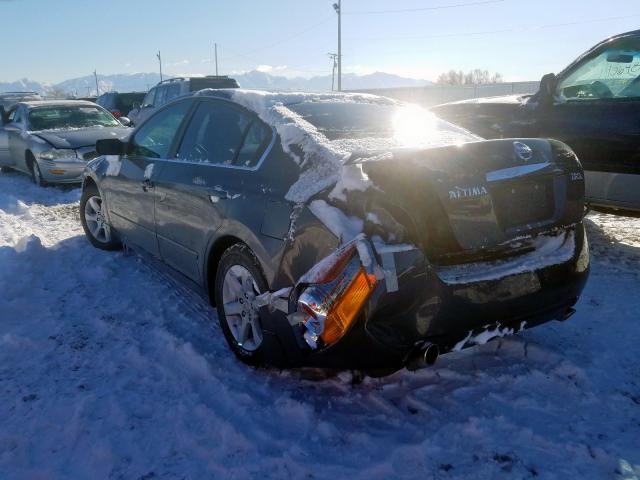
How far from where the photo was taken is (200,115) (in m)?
3.69

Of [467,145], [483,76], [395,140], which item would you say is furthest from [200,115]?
[483,76]

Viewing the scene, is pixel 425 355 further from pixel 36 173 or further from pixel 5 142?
pixel 5 142

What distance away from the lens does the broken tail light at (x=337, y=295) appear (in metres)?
2.13

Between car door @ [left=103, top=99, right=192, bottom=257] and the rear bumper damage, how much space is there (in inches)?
73.1

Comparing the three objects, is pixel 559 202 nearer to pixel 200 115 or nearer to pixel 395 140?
pixel 395 140

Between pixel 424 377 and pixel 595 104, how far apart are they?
142 inches

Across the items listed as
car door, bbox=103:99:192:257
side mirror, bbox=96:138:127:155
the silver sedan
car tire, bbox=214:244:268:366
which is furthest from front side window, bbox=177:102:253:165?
the silver sedan

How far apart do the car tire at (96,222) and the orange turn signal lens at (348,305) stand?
358 cm

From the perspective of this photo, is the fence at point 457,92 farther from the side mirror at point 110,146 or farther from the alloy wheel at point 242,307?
the alloy wheel at point 242,307

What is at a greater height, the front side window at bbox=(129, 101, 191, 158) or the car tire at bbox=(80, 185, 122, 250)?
the front side window at bbox=(129, 101, 191, 158)

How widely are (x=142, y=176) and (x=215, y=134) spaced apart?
3.28 ft

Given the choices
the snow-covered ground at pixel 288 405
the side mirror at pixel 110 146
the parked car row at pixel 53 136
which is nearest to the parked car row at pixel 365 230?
the snow-covered ground at pixel 288 405

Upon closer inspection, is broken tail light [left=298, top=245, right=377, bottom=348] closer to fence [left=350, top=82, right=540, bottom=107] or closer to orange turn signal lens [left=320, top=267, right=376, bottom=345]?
orange turn signal lens [left=320, top=267, right=376, bottom=345]

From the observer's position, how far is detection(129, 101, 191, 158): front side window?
3955 millimetres
